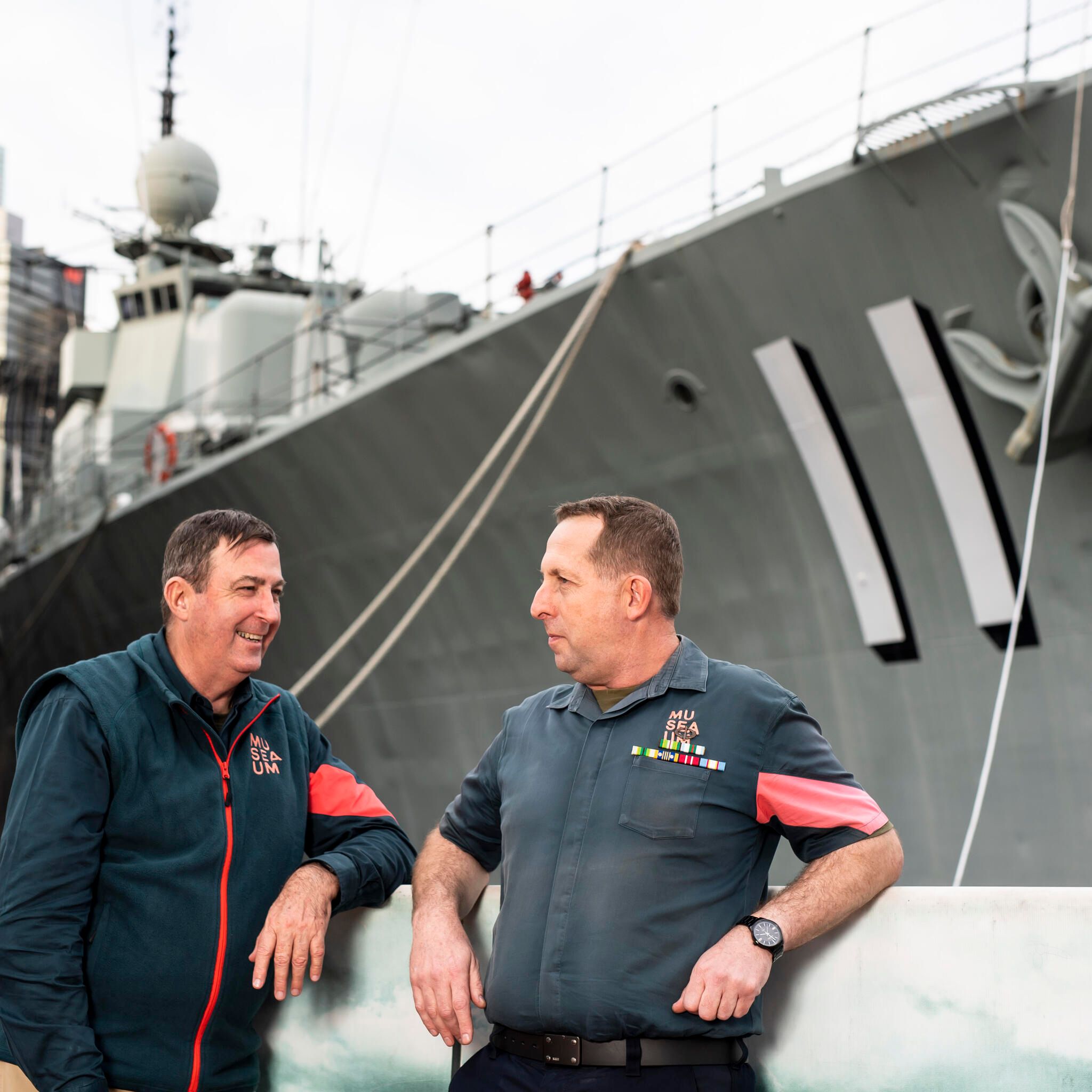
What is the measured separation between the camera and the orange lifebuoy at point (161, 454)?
Answer: 11703 millimetres

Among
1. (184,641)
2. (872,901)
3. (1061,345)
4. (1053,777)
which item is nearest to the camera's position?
(872,901)

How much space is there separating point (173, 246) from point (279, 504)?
8115mm

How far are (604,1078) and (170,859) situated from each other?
0.79 meters

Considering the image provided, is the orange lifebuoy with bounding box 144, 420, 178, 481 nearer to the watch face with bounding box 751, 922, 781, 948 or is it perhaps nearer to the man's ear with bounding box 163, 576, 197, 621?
the man's ear with bounding box 163, 576, 197, 621

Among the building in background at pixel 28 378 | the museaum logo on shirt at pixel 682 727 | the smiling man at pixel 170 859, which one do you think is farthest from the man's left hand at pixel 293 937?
Answer: the building in background at pixel 28 378

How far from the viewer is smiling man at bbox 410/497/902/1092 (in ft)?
6.10

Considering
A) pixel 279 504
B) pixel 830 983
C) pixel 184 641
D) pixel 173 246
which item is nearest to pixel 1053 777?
pixel 830 983

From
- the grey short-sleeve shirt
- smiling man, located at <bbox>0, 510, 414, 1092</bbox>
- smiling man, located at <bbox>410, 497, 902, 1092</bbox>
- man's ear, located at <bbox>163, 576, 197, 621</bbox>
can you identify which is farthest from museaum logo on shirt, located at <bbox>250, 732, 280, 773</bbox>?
the grey short-sleeve shirt

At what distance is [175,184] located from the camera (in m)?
16.8

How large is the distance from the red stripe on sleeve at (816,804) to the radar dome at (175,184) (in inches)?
640

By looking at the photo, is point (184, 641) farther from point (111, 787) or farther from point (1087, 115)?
point (1087, 115)

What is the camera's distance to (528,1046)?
193 centimetres

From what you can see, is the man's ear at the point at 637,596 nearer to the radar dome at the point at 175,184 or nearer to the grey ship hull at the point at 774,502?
the grey ship hull at the point at 774,502

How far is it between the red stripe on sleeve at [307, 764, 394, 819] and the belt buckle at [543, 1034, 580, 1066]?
25.8 inches
